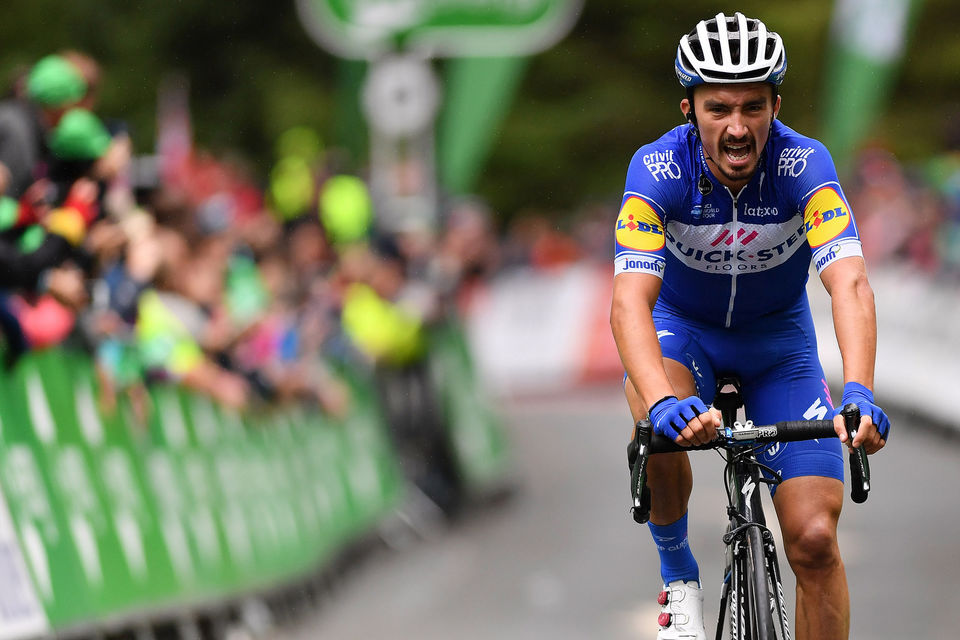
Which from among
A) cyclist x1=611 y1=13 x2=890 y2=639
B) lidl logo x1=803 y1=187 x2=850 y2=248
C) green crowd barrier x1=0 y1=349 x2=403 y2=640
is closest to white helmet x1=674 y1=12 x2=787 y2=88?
cyclist x1=611 y1=13 x2=890 y2=639

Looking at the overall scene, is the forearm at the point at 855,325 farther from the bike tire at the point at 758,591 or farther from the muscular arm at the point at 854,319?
the bike tire at the point at 758,591

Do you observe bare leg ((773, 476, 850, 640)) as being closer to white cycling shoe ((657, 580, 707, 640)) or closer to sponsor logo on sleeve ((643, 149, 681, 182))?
white cycling shoe ((657, 580, 707, 640))

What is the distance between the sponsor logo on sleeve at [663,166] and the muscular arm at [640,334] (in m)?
0.35

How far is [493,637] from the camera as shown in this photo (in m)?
9.48

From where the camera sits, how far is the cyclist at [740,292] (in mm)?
5262

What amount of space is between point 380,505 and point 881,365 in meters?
9.50

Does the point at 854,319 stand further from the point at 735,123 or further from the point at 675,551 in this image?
the point at 675,551

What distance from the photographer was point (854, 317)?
203 inches

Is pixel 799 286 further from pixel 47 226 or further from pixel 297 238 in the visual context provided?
pixel 297 238

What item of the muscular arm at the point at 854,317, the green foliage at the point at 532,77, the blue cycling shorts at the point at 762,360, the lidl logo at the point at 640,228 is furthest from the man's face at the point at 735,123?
the green foliage at the point at 532,77

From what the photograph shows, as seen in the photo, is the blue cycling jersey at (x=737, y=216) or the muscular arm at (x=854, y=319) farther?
the blue cycling jersey at (x=737, y=216)

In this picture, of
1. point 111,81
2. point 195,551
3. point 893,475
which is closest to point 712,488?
point 893,475

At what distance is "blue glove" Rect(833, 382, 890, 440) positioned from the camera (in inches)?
190

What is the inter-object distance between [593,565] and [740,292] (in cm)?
611
